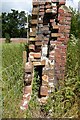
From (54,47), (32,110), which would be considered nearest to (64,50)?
(54,47)

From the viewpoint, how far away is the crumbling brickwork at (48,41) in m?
5.32

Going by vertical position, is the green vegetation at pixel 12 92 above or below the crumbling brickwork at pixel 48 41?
below

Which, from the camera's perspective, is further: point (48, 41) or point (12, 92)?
point (48, 41)

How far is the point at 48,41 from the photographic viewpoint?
18.0 feet

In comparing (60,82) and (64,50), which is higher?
(64,50)

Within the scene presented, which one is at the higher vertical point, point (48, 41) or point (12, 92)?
point (48, 41)

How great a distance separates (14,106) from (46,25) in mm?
2017

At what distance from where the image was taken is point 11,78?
200 inches

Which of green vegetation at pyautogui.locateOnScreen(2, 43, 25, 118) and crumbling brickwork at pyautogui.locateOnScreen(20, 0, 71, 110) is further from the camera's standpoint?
crumbling brickwork at pyautogui.locateOnScreen(20, 0, 71, 110)

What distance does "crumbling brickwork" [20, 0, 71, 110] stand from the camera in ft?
17.5

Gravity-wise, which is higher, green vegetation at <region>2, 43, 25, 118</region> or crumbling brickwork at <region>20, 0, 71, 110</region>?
crumbling brickwork at <region>20, 0, 71, 110</region>

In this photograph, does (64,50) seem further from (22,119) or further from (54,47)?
(22,119)

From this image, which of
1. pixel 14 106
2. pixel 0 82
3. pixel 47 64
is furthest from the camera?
pixel 47 64

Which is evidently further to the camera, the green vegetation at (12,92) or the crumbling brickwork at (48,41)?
the crumbling brickwork at (48,41)
